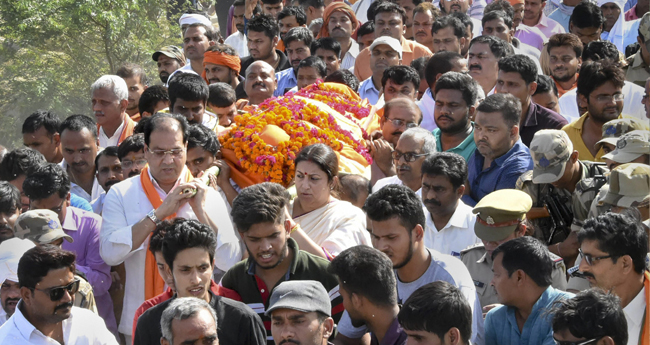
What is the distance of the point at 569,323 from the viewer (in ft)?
10.4

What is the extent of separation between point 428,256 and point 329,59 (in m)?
4.88

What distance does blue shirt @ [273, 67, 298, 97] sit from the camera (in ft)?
27.6

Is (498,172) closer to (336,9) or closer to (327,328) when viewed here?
(327,328)

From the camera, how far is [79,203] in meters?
5.49

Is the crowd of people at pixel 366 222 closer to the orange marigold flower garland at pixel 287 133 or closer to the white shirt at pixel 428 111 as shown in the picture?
the white shirt at pixel 428 111

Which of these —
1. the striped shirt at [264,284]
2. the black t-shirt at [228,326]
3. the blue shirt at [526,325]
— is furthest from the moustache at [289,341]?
the blue shirt at [526,325]

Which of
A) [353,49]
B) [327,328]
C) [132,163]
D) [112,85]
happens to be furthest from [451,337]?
[353,49]

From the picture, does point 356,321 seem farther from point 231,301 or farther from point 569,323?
point 569,323

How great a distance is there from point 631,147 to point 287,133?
228 cm

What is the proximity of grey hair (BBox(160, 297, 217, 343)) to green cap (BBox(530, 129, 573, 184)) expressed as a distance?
7.21ft

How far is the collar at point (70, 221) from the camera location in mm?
5082

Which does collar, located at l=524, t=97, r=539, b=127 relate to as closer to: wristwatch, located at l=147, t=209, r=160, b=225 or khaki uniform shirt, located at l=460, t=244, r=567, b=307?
khaki uniform shirt, located at l=460, t=244, r=567, b=307

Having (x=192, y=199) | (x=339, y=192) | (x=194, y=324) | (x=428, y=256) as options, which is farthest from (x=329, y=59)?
(x=194, y=324)

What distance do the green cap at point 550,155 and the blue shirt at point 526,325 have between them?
1046 mm
